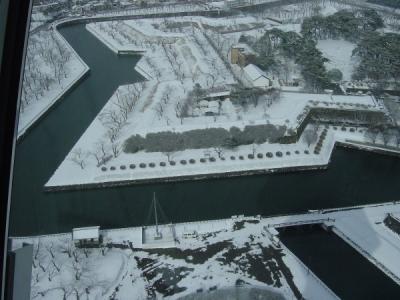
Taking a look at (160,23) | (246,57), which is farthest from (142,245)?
(160,23)

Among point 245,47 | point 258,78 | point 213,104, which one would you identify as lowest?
point 213,104

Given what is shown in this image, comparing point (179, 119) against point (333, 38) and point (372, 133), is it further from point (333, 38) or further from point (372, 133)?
point (333, 38)

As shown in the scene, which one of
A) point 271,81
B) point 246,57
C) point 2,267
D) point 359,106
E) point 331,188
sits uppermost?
point 246,57

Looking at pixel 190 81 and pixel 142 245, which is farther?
pixel 190 81

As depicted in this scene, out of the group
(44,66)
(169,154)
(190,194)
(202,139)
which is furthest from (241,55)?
(190,194)

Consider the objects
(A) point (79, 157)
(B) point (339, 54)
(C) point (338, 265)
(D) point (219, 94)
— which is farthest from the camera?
(B) point (339, 54)

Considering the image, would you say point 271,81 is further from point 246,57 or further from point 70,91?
point 70,91
